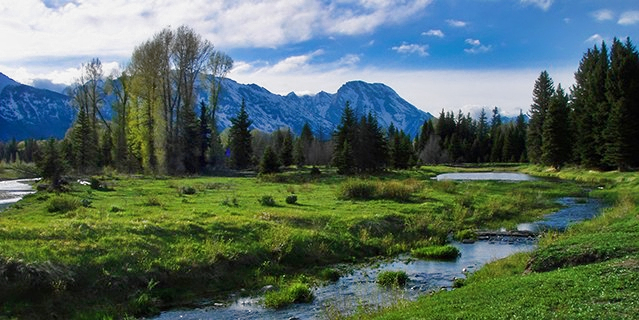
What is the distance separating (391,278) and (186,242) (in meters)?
9.19

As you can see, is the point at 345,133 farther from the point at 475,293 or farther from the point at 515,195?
the point at 475,293

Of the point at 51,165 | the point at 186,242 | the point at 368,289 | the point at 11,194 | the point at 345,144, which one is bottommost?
the point at 368,289

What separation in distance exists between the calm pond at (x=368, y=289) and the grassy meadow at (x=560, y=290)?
172cm

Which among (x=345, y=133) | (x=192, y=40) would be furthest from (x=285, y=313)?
(x=345, y=133)

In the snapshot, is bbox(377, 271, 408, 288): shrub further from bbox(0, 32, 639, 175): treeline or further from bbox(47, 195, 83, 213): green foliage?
bbox(0, 32, 639, 175): treeline

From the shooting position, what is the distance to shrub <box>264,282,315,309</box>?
52.2ft

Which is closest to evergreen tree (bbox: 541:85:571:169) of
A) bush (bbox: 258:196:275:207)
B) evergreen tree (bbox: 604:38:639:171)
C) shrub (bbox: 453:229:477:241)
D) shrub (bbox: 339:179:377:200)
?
evergreen tree (bbox: 604:38:639:171)

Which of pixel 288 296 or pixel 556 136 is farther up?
pixel 556 136

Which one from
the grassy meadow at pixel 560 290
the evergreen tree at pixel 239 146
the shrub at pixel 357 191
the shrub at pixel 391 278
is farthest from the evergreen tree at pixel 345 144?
the grassy meadow at pixel 560 290

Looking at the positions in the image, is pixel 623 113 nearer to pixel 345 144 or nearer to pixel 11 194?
pixel 345 144

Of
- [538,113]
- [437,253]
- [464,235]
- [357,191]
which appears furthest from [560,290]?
[538,113]

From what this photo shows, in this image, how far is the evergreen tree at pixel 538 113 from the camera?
311ft

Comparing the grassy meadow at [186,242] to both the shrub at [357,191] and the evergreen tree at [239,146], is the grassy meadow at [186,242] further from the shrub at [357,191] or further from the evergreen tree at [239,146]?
the evergreen tree at [239,146]

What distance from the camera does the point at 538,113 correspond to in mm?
102188
